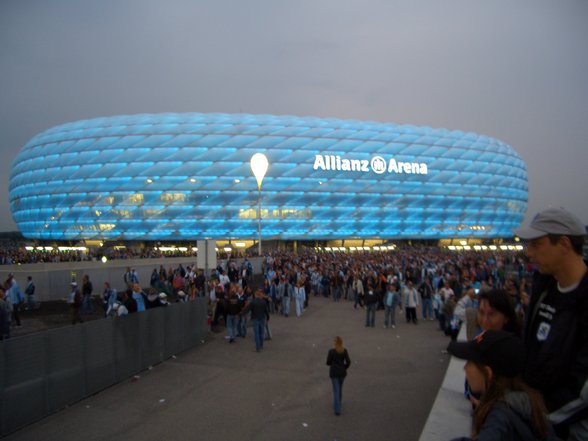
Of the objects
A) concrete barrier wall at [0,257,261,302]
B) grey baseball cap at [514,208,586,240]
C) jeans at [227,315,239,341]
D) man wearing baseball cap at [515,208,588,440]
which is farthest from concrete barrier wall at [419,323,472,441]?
concrete barrier wall at [0,257,261,302]

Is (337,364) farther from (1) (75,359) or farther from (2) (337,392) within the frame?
(1) (75,359)

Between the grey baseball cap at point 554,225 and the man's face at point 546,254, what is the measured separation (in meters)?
0.05

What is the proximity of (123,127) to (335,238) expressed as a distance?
→ 30293 millimetres

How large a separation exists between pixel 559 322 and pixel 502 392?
0.43 meters

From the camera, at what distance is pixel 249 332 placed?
14.3m

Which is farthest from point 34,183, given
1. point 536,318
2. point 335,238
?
point 536,318

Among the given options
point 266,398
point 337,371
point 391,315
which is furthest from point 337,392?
point 391,315

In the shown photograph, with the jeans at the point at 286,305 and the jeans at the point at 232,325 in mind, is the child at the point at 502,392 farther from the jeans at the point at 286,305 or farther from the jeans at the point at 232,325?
the jeans at the point at 286,305

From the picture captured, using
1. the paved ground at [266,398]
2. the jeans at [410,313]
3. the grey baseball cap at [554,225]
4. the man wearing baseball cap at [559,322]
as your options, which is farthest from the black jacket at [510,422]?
the jeans at [410,313]

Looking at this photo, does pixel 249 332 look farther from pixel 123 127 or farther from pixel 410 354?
pixel 123 127

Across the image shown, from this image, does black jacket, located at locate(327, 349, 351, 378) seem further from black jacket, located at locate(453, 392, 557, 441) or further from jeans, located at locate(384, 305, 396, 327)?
jeans, located at locate(384, 305, 396, 327)

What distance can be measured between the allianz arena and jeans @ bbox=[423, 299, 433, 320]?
44498 millimetres

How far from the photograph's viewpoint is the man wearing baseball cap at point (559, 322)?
2041mm

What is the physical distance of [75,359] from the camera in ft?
25.8
